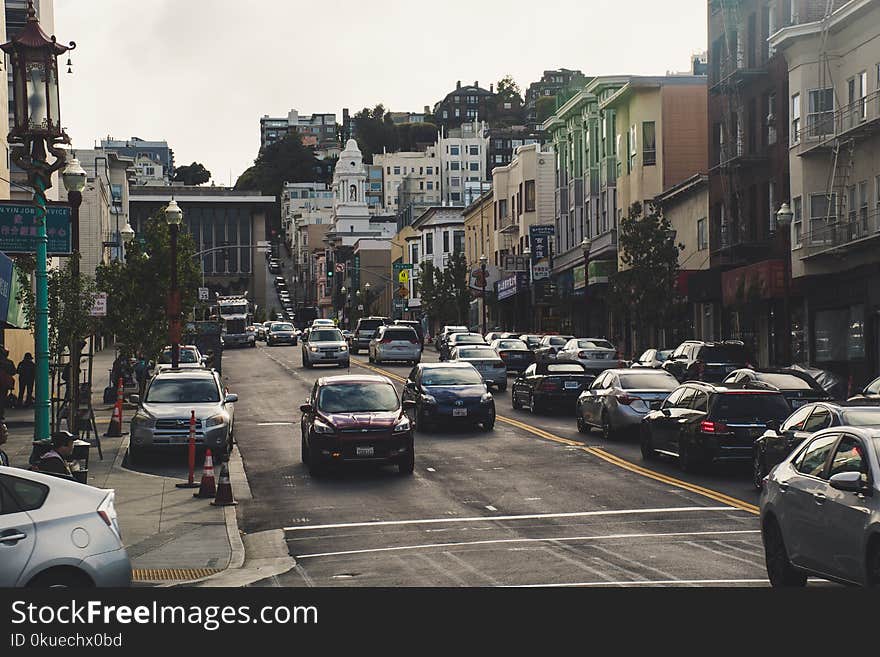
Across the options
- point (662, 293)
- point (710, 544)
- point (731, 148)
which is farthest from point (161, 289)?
point (710, 544)

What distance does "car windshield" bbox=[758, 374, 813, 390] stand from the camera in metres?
27.7

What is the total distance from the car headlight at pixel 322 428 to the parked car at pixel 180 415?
314 centimetres

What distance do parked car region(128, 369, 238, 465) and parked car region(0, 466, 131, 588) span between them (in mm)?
15849

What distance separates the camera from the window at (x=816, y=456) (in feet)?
42.4

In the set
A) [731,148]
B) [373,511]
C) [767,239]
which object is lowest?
[373,511]

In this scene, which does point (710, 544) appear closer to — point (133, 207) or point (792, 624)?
point (792, 624)

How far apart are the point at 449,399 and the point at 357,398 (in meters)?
6.89

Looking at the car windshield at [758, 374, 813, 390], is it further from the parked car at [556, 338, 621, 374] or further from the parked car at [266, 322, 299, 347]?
the parked car at [266, 322, 299, 347]

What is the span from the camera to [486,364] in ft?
156

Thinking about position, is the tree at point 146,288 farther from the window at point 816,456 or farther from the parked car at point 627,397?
the window at point 816,456

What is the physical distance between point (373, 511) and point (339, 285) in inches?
6381

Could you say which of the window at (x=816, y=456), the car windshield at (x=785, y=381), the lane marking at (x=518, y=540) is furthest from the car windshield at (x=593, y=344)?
the window at (x=816, y=456)

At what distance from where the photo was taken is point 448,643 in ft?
28.7

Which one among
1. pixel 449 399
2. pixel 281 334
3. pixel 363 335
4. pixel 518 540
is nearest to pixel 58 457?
pixel 518 540
